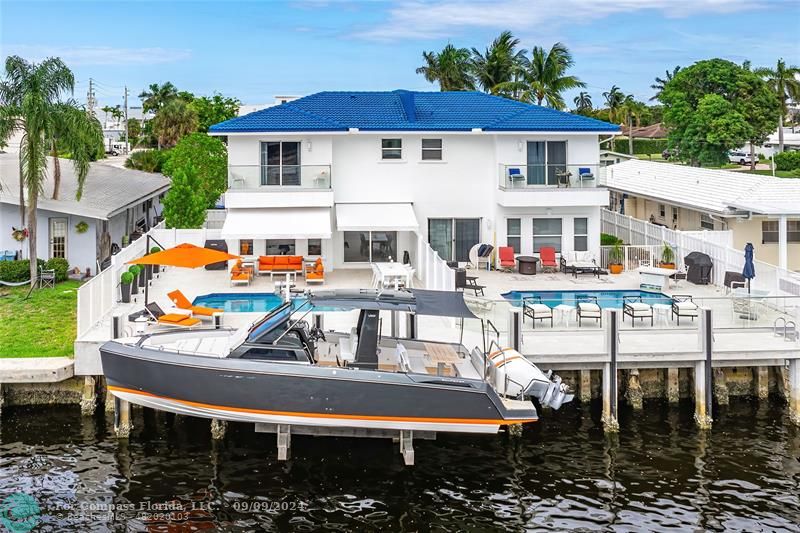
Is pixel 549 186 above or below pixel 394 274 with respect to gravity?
above

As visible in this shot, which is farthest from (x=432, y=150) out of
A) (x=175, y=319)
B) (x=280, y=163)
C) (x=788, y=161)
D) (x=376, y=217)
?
(x=788, y=161)

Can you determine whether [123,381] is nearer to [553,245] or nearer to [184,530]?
[184,530]

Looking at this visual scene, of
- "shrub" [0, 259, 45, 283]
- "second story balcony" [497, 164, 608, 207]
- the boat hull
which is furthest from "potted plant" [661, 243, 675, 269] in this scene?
"shrub" [0, 259, 45, 283]

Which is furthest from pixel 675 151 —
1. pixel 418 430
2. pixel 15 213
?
pixel 418 430

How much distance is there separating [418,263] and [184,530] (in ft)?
53.2

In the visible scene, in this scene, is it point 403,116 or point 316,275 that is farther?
point 403,116

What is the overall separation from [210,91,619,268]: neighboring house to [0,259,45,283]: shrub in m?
6.90

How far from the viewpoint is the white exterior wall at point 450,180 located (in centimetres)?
3177

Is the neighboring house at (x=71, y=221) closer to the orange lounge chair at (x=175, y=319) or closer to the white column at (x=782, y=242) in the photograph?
the orange lounge chair at (x=175, y=319)

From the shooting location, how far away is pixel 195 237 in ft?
112

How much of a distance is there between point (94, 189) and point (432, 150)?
14451 mm

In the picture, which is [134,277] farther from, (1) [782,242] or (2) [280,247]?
(1) [782,242]

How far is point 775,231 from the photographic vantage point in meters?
31.2

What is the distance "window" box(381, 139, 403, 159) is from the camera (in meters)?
32.2
